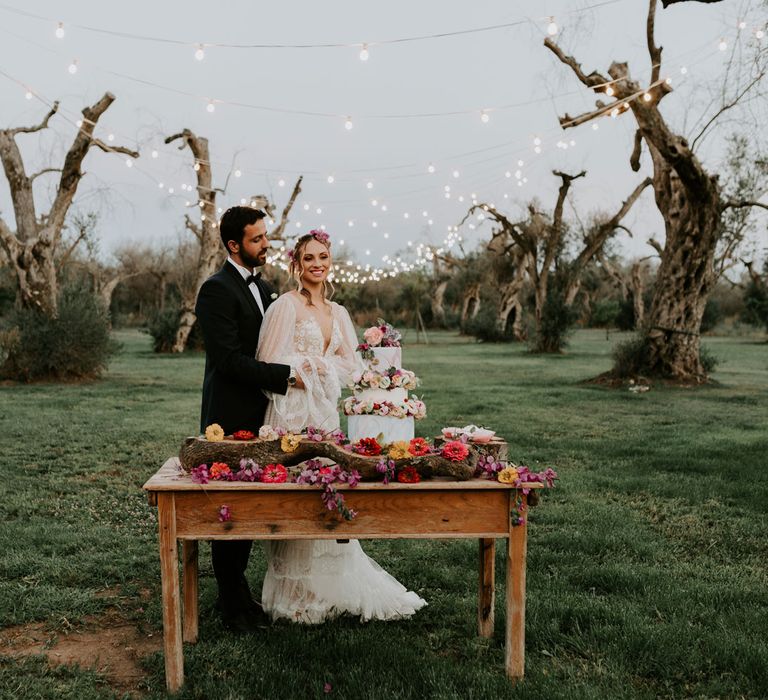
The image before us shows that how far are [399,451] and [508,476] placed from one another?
0.46 meters

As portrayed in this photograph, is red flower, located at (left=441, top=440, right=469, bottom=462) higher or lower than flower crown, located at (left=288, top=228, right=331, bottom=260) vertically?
lower

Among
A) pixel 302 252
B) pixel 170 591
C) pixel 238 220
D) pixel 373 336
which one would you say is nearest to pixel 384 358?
pixel 373 336

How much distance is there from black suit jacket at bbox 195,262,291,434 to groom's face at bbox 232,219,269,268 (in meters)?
0.08

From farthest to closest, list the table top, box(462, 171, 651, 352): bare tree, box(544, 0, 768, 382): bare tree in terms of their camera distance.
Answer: box(462, 171, 651, 352): bare tree → box(544, 0, 768, 382): bare tree → the table top

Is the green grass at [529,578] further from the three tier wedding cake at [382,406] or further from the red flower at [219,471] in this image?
the three tier wedding cake at [382,406]

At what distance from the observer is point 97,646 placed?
381 centimetres

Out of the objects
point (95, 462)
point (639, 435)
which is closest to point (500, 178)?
point (639, 435)

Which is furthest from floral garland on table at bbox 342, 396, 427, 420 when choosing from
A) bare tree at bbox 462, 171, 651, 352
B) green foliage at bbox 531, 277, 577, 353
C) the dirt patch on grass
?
green foliage at bbox 531, 277, 577, 353

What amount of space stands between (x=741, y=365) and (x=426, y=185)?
11.1 meters

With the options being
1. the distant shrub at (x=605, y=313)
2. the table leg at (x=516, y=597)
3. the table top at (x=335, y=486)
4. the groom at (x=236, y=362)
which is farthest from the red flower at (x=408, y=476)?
the distant shrub at (x=605, y=313)

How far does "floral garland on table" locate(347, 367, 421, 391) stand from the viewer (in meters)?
3.34

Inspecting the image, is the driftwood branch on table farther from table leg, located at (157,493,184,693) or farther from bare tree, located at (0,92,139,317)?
bare tree, located at (0,92,139,317)

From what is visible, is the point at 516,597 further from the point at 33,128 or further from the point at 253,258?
the point at 33,128

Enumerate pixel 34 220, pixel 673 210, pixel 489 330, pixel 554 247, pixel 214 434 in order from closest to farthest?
pixel 214 434, pixel 673 210, pixel 34 220, pixel 554 247, pixel 489 330
